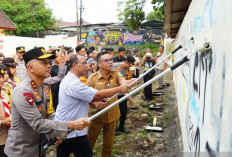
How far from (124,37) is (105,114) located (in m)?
24.8

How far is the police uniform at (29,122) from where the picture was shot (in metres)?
2.08

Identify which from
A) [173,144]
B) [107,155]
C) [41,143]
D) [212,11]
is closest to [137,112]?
[173,144]

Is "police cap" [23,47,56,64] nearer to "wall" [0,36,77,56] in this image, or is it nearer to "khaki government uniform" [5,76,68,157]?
"khaki government uniform" [5,76,68,157]

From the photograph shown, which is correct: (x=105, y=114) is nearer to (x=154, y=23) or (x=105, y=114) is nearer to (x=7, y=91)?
(x=7, y=91)

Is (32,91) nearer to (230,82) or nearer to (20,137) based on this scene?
(20,137)

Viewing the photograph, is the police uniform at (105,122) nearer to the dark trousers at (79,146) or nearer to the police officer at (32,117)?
the dark trousers at (79,146)

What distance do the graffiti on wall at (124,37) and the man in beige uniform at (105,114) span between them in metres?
22.4

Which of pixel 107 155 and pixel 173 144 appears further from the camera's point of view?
pixel 173 144

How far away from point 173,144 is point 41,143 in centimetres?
309

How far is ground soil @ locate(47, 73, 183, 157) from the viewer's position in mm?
4336

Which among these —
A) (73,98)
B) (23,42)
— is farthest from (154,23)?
(73,98)

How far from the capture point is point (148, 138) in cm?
492

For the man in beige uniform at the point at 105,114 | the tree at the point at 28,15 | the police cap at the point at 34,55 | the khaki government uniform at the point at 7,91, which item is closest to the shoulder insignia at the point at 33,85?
the police cap at the point at 34,55

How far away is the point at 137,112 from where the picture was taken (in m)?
6.88
